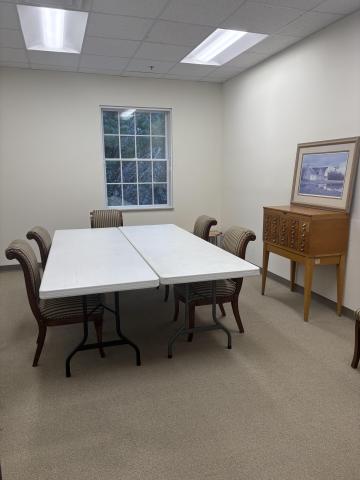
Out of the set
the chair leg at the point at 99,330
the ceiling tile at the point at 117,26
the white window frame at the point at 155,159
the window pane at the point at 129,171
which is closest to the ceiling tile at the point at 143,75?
the white window frame at the point at 155,159

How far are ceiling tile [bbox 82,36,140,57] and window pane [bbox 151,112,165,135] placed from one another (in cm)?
140

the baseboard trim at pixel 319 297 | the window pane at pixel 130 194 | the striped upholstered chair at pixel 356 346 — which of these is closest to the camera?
the striped upholstered chair at pixel 356 346

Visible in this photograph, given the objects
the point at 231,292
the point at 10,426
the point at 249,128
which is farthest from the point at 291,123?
the point at 10,426

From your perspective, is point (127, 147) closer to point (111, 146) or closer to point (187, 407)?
point (111, 146)

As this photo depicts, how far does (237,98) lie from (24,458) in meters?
4.84

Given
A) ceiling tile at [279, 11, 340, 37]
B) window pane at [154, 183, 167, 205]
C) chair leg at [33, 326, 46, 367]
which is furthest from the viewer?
window pane at [154, 183, 167, 205]

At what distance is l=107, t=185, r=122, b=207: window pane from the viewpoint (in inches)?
215

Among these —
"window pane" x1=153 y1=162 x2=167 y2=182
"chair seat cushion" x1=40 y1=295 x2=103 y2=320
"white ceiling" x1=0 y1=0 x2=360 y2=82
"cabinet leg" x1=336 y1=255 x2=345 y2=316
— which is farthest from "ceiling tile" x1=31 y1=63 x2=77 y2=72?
"cabinet leg" x1=336 y1=255 x2=345 y2=316

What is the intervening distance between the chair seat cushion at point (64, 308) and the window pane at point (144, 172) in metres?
3.29

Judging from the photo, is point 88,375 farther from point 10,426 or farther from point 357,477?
point 357,477

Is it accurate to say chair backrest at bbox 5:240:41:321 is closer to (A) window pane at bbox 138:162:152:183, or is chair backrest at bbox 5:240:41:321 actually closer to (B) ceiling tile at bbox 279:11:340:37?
(B) ceiling tile at bbox 279:11:340:37

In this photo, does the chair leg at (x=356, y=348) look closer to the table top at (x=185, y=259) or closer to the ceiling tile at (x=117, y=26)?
the table top at (x=185, y=259)

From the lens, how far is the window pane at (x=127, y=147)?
542cm

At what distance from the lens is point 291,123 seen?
4.00 metres
